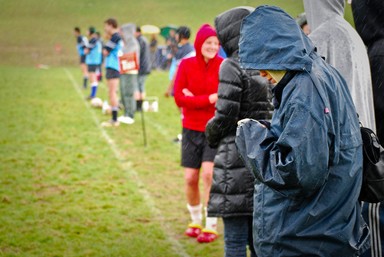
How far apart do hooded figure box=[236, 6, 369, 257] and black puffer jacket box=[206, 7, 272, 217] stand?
1.62 meters

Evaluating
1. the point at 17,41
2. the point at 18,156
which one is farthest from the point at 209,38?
the point at 17,41

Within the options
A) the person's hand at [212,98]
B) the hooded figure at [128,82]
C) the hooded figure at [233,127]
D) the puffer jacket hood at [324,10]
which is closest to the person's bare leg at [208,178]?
the person's hand at [212,98]

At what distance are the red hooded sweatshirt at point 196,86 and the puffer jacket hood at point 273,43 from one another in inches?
125

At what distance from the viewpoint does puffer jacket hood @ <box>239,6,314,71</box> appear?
3.01 meters

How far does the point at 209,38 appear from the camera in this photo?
6098 mm

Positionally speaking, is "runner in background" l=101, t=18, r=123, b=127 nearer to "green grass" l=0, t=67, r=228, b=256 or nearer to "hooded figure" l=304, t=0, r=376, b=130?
"green grass" l=0, t=67, r=228, b=256

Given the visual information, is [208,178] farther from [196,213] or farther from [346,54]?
[346,54]

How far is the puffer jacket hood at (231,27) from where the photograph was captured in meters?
4.83

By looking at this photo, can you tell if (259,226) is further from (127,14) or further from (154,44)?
(127,14)

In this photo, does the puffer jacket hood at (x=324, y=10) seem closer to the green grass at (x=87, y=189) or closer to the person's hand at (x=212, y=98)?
the person's hand at (x=212, y=98)

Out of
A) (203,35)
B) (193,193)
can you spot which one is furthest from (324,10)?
→ (193,193)

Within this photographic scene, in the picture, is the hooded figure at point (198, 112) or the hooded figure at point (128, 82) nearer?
the hooded figure at point (198, 112)

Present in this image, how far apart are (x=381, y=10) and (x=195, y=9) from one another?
5351 centimetres

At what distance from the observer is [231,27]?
484cm
